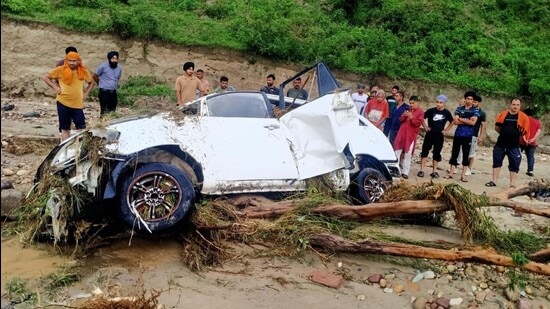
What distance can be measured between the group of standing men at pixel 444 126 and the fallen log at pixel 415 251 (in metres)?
4.02

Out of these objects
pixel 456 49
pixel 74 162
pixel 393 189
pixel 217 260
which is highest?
pixel 456 49

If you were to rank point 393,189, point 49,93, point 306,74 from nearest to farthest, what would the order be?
1. point 393,189
2. point 306,74
3. point 49,93

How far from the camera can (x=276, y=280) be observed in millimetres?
5309

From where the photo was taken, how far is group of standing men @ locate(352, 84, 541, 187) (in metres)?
8.88

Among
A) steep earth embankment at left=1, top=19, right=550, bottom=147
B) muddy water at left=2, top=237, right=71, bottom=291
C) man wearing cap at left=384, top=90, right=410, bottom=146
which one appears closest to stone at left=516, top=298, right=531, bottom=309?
muddy water at left=2, top=237, right=71, bottom=291

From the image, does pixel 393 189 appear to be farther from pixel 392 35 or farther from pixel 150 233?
pixel 392 35

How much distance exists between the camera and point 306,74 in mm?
7328

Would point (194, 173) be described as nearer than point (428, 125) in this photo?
Yes

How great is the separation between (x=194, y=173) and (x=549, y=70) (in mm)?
14768

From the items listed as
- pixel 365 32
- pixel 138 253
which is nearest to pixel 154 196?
pixel 138 253

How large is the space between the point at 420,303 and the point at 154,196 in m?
2.85

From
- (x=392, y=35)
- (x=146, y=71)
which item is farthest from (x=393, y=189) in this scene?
(x=392, y=35)

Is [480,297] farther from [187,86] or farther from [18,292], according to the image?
[187,86]

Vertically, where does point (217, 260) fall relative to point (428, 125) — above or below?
below
